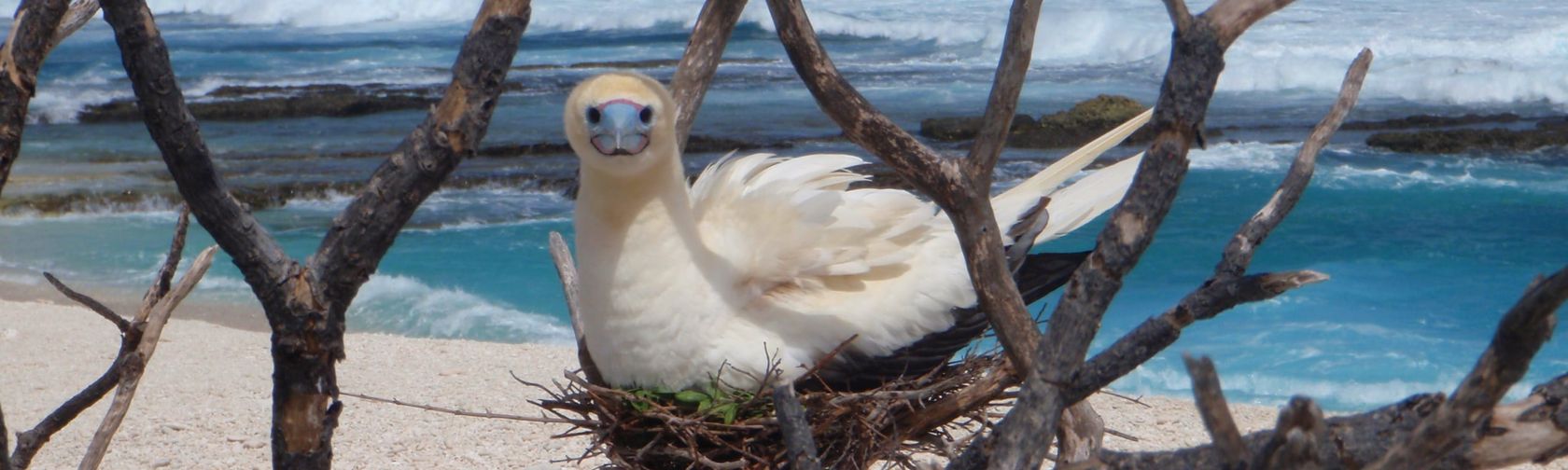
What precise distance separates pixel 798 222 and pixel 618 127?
1.79 ft

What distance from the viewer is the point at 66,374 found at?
6590 mm

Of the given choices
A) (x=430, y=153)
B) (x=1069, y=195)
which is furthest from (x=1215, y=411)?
(x=1069, y=195)

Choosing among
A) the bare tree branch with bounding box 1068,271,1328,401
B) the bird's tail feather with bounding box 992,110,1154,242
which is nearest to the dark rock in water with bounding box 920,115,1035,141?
the bird's tail feather with bounding box 992,110,1154,242

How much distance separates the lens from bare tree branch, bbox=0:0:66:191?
1.95 m

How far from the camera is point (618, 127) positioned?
8.31 ft

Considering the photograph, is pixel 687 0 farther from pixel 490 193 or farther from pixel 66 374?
pixel 66 374

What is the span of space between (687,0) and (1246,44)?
17.3m

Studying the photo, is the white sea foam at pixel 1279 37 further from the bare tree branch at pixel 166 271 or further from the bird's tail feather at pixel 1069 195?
the bare tree branch at pixel 166 271

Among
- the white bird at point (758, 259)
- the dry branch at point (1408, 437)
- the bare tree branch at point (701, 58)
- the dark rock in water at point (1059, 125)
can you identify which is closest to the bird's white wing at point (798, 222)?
the white bird at point (758, 259)

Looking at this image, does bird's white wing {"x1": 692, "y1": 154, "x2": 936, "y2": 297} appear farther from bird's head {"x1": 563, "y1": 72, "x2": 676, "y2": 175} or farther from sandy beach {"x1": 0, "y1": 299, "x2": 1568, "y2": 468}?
sandy beach {"x1": 0, "y1": 299, "x2": 1568, "y2": 468}

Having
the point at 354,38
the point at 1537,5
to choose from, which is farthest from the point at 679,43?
the point at 1537,5

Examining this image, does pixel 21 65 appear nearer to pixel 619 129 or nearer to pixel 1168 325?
pixel 619 129

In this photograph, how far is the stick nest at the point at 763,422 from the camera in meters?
2.64

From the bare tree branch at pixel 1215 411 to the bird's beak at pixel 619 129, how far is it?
1498 mm
